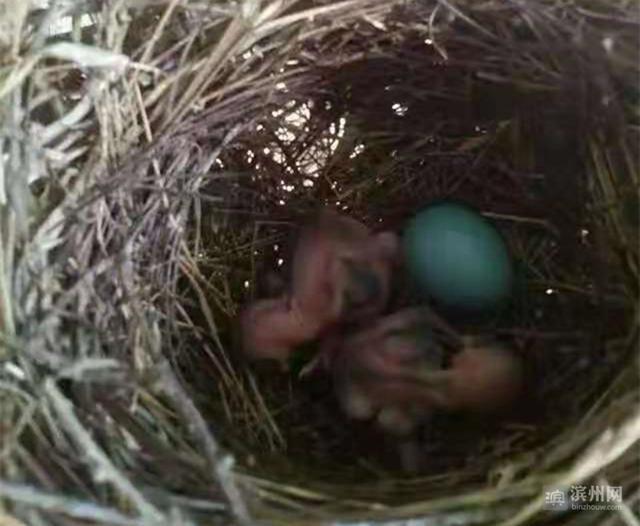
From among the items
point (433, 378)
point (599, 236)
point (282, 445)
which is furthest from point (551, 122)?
point (282, 445)

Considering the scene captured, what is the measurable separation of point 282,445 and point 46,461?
0.24 meters

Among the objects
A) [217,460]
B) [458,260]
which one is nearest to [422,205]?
[458,260]

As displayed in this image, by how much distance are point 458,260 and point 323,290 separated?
0.10 m

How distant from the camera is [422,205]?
3.48 ft

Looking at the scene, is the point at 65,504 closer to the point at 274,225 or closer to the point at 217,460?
the point at 217,460

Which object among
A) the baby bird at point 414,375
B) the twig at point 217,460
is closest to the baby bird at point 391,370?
the baby bird at point 414,375

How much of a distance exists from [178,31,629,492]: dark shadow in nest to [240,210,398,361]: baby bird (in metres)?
0.04

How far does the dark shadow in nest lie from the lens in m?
0.89

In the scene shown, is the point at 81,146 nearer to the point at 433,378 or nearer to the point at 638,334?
the point at 433,378

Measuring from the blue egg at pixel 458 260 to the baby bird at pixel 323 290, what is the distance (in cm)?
3

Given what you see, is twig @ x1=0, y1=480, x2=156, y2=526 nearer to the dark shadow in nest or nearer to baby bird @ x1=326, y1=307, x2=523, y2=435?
the dark shadow in nest

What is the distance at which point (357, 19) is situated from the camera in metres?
0.95

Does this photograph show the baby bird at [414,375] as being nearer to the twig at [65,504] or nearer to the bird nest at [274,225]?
the bird nest at [274,225]

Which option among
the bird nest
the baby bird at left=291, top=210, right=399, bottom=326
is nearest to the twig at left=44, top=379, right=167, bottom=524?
the bird nest
